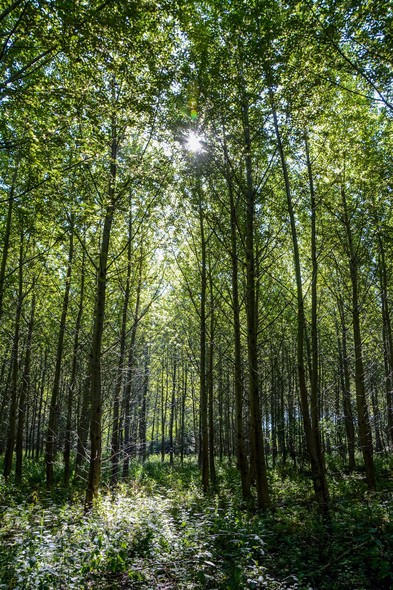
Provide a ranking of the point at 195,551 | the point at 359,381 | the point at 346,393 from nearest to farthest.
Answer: the point at 195,551 < the point at 359,381 < the point at 346,393

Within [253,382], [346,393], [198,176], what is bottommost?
[346,393]

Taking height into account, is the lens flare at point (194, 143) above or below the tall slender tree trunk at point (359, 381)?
above

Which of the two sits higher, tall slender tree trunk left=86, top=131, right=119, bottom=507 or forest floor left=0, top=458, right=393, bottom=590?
tall slender tree trunk left=86, top=131, right=119, bottom=507

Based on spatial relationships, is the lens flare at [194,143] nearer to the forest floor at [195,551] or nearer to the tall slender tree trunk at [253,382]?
the tall slender tree trunk at [253,382]

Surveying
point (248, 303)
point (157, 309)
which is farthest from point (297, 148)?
point (157, 309)

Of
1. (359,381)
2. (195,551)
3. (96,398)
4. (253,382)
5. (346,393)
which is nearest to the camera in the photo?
(195,551)

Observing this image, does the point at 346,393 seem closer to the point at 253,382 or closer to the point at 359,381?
the point at 359,381

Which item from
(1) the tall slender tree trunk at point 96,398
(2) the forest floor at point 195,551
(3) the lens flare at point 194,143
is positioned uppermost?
(3) the lens flare at point 194,143

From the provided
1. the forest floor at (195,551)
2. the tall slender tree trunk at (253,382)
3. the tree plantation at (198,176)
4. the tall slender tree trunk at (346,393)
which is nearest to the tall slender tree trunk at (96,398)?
the tree plantation at (198,176)

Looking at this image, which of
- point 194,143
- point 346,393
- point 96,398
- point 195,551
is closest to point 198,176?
point 194,143

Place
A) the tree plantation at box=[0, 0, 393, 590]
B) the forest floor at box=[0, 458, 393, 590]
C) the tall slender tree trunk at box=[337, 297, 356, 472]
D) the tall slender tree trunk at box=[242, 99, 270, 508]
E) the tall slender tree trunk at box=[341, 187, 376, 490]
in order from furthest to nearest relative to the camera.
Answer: the tall slender tree trunk at box=[337, 297, 356, 472], the tall slender tree trunk at box=[341, 187, 376, 490], the tall slender tree trunk at box=[242, 99, 270, 508], the tree plantation at box=[0, 0, 393, 590], the forest floor at box=[0, 458, 393, 590]

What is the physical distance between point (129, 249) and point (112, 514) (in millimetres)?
8144

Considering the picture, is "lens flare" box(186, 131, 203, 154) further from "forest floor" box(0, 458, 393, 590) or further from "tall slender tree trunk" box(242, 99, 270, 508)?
"forest floor" box(0, 458, 393, 590)

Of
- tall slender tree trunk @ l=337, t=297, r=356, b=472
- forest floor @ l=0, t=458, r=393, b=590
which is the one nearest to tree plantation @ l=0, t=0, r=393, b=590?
forest floor @ l=0, t=458, r=393, b=590
